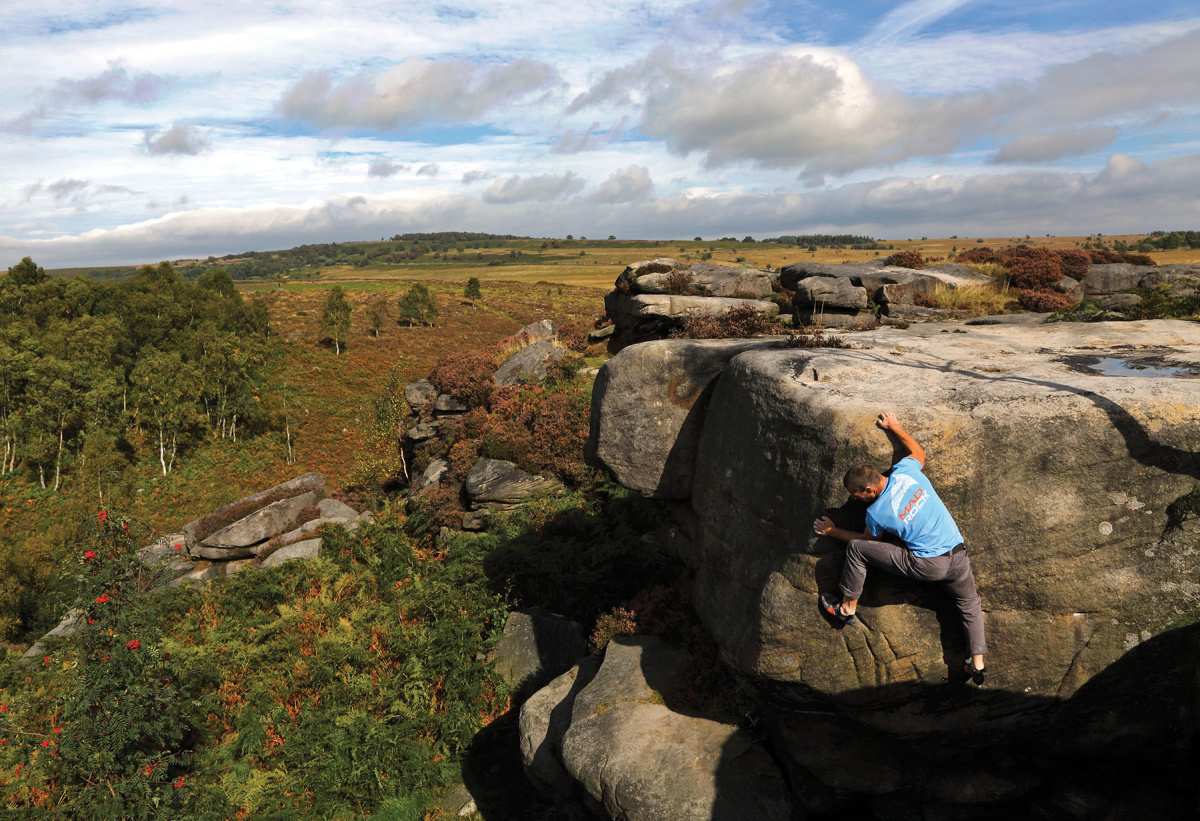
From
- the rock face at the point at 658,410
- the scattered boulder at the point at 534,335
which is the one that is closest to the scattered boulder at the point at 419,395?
the scattered boulder at the point at 534,335

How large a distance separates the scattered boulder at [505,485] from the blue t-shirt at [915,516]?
50.2 feet

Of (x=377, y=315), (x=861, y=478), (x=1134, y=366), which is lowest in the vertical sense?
(x=861, y=478)

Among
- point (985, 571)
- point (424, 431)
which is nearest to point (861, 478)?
point (985, 571)

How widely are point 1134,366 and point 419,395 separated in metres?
29.1

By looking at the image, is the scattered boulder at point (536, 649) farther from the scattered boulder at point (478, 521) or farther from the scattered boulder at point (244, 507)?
the scattered boulder at point (244, 507)

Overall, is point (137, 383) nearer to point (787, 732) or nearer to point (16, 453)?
point (16, 453)

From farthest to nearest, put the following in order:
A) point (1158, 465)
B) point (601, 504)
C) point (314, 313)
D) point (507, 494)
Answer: point (314, 313) < point (507, 494) < point (601, 504) < point (1158, 465)

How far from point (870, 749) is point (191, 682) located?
14.2 m

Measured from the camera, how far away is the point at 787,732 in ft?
28.0

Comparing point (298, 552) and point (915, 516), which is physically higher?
point (915, 516)

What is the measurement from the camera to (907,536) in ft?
20.9

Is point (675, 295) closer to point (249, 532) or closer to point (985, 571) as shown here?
point (985, 571)

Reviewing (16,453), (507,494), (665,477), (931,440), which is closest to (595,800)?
(665,477)

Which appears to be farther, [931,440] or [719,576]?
[719,576]
